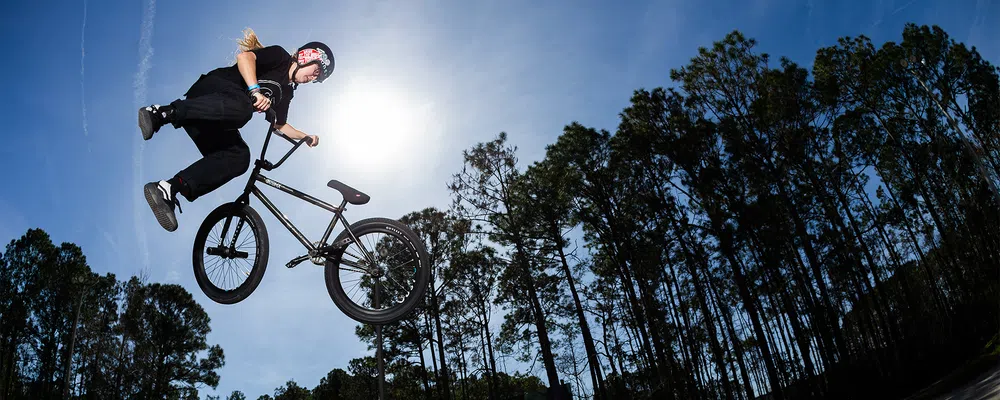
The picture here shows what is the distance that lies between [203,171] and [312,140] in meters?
0.92

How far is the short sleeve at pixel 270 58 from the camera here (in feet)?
12.1

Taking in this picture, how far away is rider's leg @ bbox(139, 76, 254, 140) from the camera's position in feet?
10.6

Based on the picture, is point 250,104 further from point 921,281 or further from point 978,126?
point 921,281

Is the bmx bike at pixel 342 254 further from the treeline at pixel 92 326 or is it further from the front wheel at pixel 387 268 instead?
the treeline at pixel 92 326

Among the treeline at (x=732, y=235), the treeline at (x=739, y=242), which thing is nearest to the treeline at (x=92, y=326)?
the treeline at (x=739, y=242)

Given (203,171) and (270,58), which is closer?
(203,171)

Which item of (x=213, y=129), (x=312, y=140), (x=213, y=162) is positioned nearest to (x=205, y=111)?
(x=213, y=129)

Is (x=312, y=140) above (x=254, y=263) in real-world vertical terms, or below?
above

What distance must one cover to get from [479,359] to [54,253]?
2748 cm

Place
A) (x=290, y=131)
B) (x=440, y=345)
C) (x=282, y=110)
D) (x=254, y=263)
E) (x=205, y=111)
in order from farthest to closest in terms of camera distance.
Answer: (x=440, y=345) → (x=290, y=131) → (x=282, y=110) → (x=254, y=263) → (x=205, y=111)

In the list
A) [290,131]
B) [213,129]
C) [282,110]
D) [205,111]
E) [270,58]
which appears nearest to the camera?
[205,111]

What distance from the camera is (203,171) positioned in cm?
354

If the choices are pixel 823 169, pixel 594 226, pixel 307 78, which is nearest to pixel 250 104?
pixel 307 78

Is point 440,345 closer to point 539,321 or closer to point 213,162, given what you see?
point 539,321
